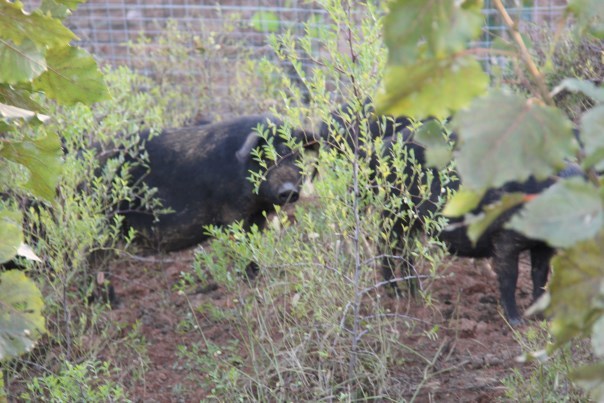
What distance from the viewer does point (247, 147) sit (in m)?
5.05

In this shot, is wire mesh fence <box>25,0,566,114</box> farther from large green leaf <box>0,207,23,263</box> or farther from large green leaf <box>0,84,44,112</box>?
large green leaf <box>0,207,23,263</box>

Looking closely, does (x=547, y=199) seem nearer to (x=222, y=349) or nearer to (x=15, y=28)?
(x=15, y=28)

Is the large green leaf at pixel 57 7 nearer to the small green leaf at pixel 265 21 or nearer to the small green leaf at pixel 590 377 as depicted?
the small green leaf at pixel 590 377

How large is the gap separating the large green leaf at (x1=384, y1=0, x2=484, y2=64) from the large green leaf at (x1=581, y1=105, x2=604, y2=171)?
7.8 inches

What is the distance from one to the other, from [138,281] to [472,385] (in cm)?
251

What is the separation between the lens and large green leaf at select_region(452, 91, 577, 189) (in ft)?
4.16

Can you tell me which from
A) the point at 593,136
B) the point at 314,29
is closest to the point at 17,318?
the point at 593,136

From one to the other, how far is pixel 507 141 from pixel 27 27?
1.33 meters

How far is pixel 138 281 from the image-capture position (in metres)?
5.42

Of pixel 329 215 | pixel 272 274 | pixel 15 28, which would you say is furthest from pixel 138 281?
pixel 15 28

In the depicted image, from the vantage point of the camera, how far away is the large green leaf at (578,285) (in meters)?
1.30

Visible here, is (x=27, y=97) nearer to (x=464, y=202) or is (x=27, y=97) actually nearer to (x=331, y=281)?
(x=464, y=202)

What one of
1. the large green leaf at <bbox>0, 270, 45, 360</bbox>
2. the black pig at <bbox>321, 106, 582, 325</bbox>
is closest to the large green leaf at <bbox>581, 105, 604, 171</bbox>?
the large green leaf at <bbox>0, 270, 45, 360</bbox>

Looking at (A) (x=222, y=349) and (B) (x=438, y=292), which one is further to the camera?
(B) (x=438, y=292)
